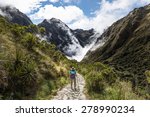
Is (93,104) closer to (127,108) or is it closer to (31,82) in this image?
(127,108)

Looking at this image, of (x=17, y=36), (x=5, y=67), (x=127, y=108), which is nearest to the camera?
(x=127, y=108)

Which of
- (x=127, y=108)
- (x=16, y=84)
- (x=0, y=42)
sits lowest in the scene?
(x=127, y=108)

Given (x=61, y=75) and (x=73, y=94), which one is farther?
(x=61, y=75)

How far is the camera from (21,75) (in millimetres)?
16938

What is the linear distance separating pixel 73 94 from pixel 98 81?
172cm

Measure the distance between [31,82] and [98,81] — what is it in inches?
163

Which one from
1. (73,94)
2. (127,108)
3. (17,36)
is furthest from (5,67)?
(17,36)

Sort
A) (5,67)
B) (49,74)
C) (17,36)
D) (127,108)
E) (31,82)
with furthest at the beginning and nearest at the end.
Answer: (17,36) < (49,74) < (31,82) < (5,67) < (127,108)

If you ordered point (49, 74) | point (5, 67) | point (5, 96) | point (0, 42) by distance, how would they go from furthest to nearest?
point (49, 74) → point (0, 42) → point (5, 67) → point (5, 96)

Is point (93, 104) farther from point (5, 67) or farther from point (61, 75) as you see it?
point (61, 75)

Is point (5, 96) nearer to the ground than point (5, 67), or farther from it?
nearer to the ground

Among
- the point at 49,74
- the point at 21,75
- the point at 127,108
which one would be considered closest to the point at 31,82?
the point at 21,75

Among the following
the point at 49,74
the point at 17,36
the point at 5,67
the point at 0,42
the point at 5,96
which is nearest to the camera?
the point at 5,96

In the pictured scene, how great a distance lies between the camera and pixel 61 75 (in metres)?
28.2
